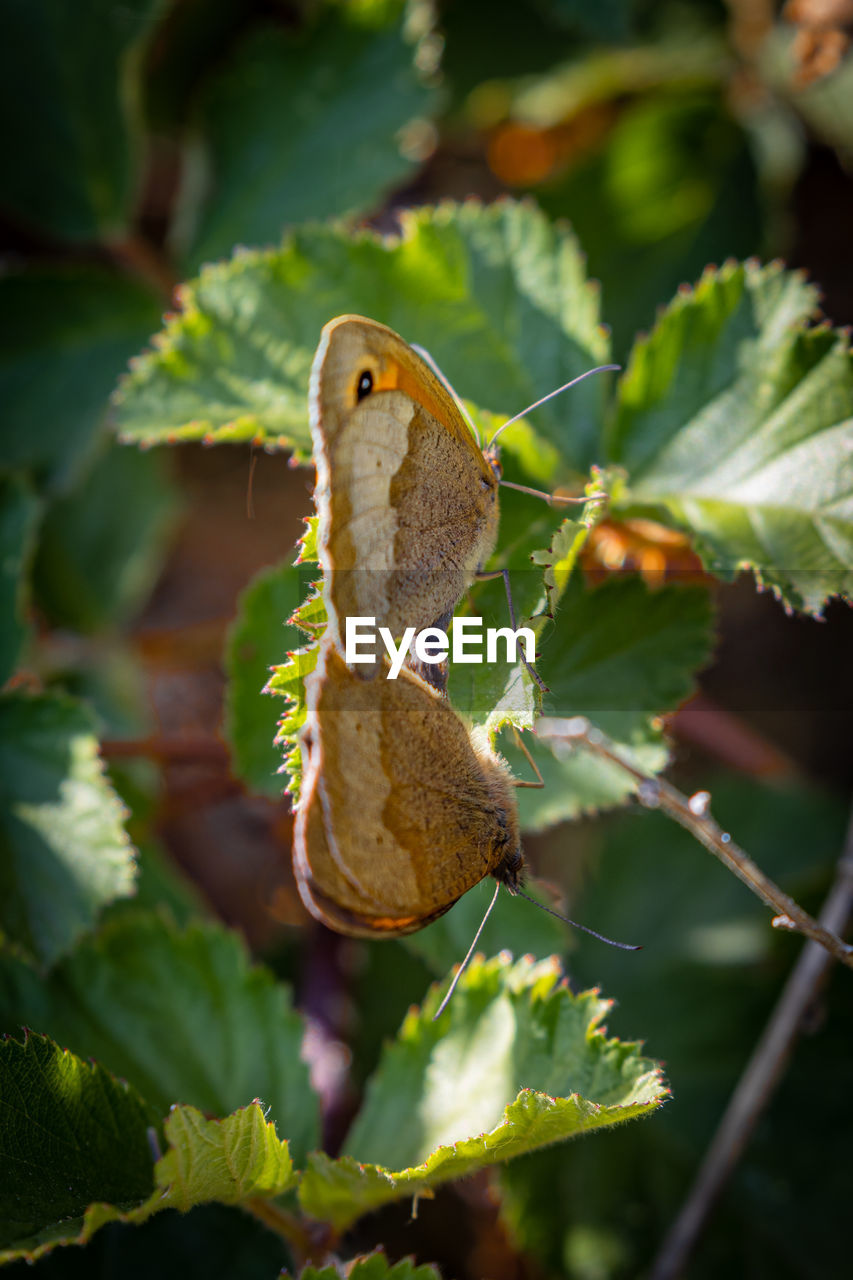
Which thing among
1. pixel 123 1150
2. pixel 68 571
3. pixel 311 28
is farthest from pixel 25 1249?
pixel 311 28

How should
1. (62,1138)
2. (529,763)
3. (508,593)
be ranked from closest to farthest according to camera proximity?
(62,1138) → (508,593) → (529,763)

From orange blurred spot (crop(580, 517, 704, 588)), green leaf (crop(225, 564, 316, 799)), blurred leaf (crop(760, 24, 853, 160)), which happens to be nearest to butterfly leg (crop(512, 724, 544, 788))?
orange blurred spot (crop(580, 517, 704, 588))

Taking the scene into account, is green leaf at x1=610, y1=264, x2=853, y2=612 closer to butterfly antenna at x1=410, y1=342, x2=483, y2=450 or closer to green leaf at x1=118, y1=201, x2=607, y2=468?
green leaf at x1=118, y1=201, x2=607, y2=468

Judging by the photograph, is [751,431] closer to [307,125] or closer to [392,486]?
[392,486]

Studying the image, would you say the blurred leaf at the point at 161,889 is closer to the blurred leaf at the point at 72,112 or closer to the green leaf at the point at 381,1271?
the green leaf at the point at 381,1271

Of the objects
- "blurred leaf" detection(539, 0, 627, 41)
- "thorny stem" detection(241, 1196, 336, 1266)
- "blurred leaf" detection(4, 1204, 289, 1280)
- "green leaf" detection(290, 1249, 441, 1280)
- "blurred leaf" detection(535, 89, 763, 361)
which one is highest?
"blurred leaf" detection(539, 0, 627, 41)

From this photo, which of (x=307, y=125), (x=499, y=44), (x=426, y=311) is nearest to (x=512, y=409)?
(x=426, y=311)

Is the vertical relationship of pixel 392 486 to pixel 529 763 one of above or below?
above
